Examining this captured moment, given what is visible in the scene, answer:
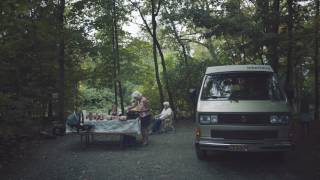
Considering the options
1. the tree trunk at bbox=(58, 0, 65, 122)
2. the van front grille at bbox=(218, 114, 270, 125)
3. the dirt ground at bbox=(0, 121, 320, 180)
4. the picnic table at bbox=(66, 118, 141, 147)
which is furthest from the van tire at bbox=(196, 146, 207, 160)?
the tree trunk at bbox=(58, 0, 65, 122)

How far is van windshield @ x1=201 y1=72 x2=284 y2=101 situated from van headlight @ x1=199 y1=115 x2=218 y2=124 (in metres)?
0.65

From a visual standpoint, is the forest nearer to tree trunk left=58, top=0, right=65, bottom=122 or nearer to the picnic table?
tree trunk left=58, top=0, right=65, bottom=122

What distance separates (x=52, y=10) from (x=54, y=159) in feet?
22.5

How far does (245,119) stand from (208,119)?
77cm

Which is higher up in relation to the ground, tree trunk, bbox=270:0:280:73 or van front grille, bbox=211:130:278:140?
tree trunk, bbox=270:0:280:73

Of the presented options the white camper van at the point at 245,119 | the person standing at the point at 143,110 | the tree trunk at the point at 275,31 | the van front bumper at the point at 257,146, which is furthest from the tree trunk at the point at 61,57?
the van front bumper at the point at 257,146

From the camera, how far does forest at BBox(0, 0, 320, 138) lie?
10594 millimetres

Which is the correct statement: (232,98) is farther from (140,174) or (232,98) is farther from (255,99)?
(140,174)

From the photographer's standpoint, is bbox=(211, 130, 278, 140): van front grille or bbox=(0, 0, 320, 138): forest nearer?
bbox=(211, 130, 278, 140): van front grille

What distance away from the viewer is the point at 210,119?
866 centimetres

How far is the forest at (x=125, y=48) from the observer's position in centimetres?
1059

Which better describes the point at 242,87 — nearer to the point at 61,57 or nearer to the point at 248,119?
the point at 248,119

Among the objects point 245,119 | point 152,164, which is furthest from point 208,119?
point 152,164

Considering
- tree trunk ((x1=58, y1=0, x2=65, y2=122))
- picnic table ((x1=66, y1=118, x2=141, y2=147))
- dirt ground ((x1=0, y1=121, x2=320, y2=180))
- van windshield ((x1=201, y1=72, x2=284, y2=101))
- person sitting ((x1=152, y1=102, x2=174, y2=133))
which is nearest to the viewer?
dirt ground ((x1=0, y1=121, x2=320, y2=180))
